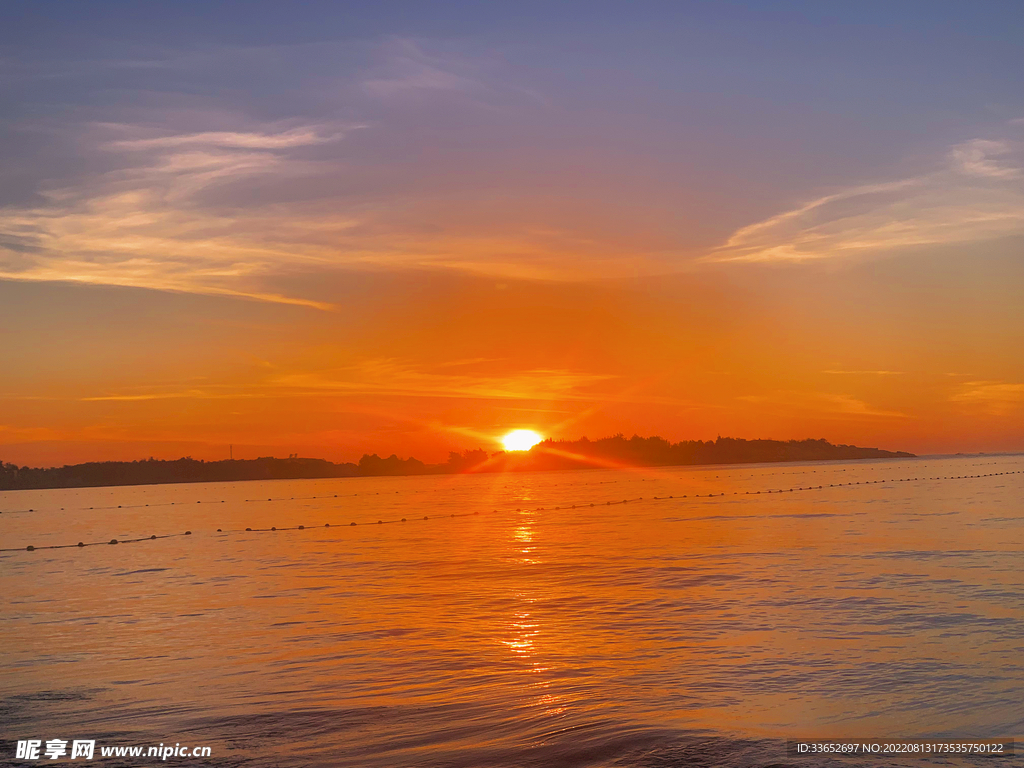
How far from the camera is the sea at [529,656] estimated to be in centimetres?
1243

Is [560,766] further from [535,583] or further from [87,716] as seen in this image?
[535,583]

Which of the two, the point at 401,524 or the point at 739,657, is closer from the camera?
the point at 739,657

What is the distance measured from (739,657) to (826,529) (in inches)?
1424

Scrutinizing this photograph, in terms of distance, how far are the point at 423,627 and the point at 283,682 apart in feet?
19.9

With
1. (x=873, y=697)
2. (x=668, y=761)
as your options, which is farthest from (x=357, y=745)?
(x=873, y=697)

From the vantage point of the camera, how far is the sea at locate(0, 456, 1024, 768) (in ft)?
40.8

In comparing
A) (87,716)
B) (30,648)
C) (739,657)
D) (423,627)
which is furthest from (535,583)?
(87,716)

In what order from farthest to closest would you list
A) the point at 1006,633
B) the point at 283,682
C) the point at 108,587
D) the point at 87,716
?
the point at 108,587
the point at 1006,633
the point at 283,682
the point at 87,716

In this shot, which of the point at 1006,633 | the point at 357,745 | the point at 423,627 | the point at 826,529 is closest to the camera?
the point at 357,745

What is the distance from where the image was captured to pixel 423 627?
73.2ft

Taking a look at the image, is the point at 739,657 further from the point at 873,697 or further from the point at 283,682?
the point at 283,682

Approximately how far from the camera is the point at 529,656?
1820 cm

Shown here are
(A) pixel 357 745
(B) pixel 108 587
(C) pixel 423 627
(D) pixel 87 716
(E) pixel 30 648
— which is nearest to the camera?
(A) pixel 357 745

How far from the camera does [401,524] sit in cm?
7006
